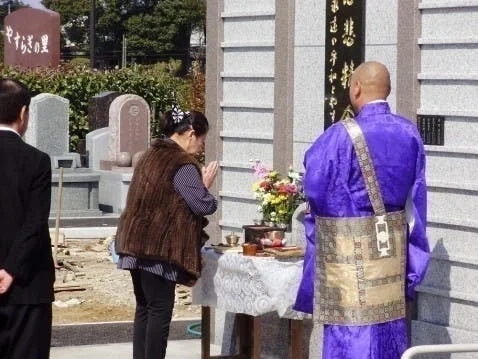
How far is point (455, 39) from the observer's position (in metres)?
7.24

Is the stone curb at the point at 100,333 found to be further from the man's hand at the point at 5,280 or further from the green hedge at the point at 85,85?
the green hedge at the point at 85,85

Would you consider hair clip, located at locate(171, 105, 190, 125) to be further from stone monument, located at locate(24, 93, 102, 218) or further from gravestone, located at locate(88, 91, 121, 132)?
gravestone, located at locate(88, 91, 121, 132)

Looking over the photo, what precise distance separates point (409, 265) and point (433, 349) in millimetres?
1259

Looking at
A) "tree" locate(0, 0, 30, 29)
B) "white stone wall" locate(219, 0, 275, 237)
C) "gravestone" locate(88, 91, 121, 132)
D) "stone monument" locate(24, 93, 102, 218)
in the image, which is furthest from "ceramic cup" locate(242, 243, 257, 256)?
"tree" locate(0, 0, 30, 29)

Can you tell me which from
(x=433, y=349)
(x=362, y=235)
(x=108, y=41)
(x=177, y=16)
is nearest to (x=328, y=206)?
(x=362, y=235)

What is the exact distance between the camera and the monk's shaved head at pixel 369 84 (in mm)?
6020

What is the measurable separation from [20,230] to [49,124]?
53.9 ft

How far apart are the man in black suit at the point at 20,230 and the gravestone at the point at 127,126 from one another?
16.2 m

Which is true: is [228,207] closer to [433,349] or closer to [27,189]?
[27,189]

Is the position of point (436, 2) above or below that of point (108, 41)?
below

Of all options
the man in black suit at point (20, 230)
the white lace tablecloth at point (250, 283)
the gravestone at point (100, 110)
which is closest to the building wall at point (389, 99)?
the white lace tablecloth at point (250, 283)

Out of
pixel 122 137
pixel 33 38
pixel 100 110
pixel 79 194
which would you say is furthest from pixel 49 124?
pixel 33 38

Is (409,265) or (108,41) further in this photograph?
(108,41)

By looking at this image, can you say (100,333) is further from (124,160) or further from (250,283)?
(124,160)
